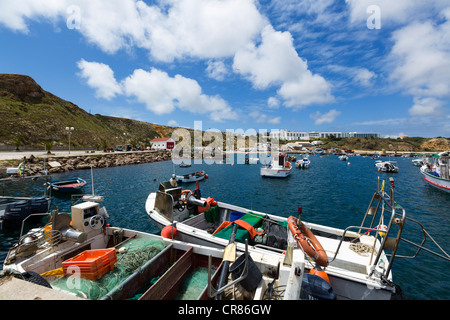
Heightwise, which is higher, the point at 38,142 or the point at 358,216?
the point at 38,142

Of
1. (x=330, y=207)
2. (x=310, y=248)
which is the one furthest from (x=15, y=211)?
(x=330, y=207)

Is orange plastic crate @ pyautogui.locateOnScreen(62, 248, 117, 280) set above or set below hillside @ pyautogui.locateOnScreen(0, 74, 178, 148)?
below

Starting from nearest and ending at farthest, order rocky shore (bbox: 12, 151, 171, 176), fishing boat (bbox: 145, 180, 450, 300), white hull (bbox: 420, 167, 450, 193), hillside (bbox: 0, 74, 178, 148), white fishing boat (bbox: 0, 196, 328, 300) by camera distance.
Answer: white fishing boat (bbox: 0, 196, 328, 300) < fishing boat (bbox: 145, 180, 450, 300) < white hull (bbox: 420, 167, 450, 193) < rocky shore (bbox: 12, 151, 171, 176) < hillside (bbox: 0, 74, 178, 148)

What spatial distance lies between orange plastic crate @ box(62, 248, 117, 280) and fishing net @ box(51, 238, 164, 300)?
0.15 metres

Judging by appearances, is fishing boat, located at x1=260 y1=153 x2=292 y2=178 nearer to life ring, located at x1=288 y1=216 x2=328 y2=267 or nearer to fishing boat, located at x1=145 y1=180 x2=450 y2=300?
fishing boat, located at x1=145 y1=180 x2=450 y2=300

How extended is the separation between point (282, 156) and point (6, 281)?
41434 mm

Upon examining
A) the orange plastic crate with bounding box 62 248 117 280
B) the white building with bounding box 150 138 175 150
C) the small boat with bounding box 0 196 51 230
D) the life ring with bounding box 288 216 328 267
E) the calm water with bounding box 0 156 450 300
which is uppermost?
the white building with bounding box 150 138 175 150

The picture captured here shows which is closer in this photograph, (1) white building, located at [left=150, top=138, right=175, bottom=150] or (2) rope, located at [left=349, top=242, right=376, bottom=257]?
(2) rope, located at [left=349, top=242, right=376, bottom=257]

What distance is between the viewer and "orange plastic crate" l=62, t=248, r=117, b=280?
19.2 feet

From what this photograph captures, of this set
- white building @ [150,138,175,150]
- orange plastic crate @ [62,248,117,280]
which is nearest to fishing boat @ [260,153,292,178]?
orange plastic crate @ [62,248,117,280]

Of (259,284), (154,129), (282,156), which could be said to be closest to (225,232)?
(259,284)
